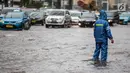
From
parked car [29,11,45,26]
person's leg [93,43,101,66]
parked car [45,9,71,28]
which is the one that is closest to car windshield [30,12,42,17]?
parked car [29,11,45,26]

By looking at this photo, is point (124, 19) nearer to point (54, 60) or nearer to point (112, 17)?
point (112, 17)

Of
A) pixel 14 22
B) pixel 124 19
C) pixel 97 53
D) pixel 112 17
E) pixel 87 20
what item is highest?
pixel 97 53

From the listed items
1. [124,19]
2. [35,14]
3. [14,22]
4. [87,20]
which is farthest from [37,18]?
[124,19]

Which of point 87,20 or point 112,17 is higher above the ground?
point 87,20

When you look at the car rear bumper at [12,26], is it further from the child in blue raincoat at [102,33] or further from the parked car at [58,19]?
the child in blue raincoat at [102,33]

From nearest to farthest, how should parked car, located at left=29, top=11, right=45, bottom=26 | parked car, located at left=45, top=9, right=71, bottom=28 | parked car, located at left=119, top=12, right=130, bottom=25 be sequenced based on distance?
parked car, located at left=45, top=9, right=71, bottom=28 → parked car, located at left=29, top=11, right=45, bottom=26 → parked car, located at left=119, top=12, right=130, bottom=25

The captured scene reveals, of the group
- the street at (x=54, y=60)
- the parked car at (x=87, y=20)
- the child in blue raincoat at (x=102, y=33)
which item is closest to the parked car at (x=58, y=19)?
the parked car at (x=87, y=20)

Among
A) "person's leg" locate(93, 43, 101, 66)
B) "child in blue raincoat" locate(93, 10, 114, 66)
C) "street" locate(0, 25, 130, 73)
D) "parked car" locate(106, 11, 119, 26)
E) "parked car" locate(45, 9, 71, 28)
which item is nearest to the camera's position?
"street" locate(0, 25, 130, 73)

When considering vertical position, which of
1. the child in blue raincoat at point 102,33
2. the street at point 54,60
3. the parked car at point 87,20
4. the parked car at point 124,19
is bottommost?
the parked car at point 124,19

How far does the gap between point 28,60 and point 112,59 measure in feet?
9.52

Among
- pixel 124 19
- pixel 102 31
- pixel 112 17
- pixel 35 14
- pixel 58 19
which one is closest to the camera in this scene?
pixel 102 31

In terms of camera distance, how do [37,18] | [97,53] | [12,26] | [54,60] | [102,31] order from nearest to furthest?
1. [102,31]
2. [97,53]
3. [54,60]
4. [12,26]
5. [37,18]

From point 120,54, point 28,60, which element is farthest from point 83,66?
point 120,54

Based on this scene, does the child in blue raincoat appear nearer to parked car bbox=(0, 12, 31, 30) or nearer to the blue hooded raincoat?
the blue hooded raincoat
